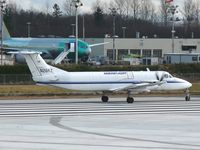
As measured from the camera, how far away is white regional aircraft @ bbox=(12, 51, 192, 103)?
41.5 metres

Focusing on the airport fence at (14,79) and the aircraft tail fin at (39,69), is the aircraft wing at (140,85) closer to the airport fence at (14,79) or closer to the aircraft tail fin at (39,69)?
the aircraft tail fin at (39,69)

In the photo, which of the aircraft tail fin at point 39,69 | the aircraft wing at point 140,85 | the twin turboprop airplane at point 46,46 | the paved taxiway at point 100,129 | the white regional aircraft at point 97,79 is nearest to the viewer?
the paved taxiway at point 100,129

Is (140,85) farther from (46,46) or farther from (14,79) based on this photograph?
(46,46)

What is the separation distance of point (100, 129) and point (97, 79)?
1936 centimetres

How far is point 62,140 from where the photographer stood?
778 inches

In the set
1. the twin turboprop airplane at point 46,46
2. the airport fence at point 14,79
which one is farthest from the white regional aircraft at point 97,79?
the twin turboprop airplane at point 46,46

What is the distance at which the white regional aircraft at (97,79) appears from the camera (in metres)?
41.5

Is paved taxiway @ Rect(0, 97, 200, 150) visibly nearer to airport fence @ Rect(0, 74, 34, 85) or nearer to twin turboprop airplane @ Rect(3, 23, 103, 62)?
airport fence @ Rect(0, 74, 34, 85)

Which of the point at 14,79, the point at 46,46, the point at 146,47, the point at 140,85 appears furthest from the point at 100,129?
the point at 146,47

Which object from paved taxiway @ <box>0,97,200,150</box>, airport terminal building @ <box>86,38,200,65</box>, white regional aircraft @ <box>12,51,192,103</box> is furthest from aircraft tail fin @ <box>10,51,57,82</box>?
airport terminal building @ <box>86,38,200,65</box>

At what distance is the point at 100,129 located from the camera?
23125 mm

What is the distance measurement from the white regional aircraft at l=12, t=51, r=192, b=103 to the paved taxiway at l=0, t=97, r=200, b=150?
8369 mm

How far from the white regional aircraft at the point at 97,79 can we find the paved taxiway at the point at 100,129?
27.5ft

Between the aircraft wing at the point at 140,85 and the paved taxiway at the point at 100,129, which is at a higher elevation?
the aircraft wing at the point at 140,85
